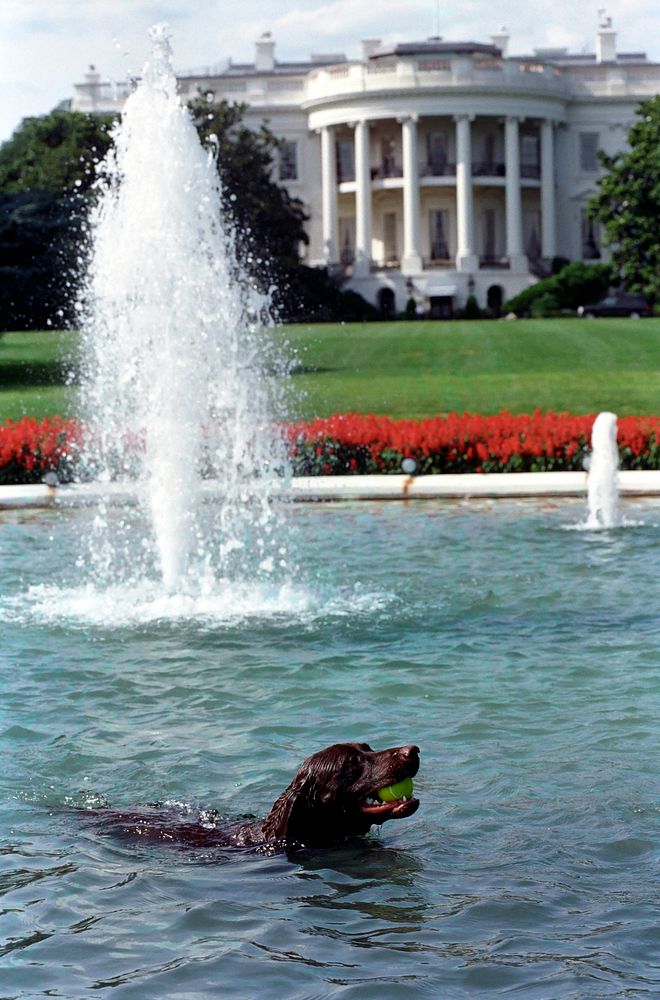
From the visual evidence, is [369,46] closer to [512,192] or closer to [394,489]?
[512,192]

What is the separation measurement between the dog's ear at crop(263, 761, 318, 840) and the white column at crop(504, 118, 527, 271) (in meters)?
76.9

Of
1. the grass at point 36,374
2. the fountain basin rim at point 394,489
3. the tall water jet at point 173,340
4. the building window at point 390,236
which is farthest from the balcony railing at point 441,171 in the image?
the tall water jet at point 173,340

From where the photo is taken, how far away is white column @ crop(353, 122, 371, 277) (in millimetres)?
81812

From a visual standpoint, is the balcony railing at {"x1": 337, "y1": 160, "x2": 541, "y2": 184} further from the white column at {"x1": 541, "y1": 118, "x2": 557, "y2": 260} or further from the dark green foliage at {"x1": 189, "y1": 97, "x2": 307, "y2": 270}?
the dark green foliage at {"x1": 189, "y1": 97, "x2": 307, "y2": 270}

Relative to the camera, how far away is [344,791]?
250 inches

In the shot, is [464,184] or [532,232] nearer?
[464,184]

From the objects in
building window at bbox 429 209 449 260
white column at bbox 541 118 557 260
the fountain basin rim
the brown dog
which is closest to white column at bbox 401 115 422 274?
building window at bbox 429 209 449 260

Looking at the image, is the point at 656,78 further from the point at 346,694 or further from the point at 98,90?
the point at 346,694

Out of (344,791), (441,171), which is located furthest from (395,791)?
(441,171)

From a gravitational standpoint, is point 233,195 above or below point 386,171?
below

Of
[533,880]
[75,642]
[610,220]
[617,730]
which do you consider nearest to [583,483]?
[75,642]

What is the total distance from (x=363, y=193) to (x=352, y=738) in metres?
76.2

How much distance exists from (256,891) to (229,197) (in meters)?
54.8

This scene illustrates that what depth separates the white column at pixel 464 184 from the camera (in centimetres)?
8212
